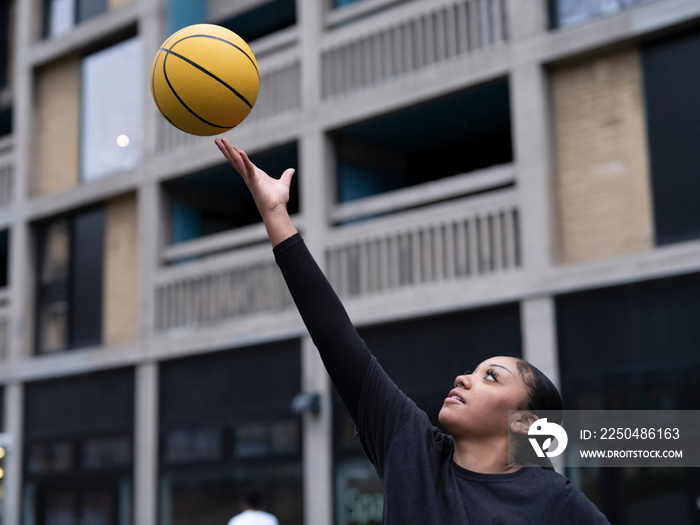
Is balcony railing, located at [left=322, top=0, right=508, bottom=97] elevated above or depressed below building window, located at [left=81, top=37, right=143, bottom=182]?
below

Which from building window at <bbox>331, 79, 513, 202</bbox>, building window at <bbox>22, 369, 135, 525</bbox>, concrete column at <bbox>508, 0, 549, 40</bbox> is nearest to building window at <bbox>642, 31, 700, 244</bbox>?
concrete column at <bbox>508, 0, 549, 40</bbox>

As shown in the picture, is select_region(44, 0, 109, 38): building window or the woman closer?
the woman

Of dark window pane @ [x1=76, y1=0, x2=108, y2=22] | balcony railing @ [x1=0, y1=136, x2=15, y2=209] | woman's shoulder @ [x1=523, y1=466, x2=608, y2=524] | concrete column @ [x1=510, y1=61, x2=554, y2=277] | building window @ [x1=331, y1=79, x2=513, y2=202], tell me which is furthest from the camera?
balcony railing @ [x1=0, y1=136, x2=15, y2=209]

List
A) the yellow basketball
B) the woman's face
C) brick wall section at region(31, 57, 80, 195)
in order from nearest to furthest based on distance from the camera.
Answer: the woman's face, the yellow basketball, brick wall section at region(31, 57, 80, 195)

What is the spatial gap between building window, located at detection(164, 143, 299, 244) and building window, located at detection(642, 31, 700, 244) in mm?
6422

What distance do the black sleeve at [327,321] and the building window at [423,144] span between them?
10.9 m

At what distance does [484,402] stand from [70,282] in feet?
54.8

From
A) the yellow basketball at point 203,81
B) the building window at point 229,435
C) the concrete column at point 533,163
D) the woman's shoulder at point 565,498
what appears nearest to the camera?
the woman's shoulder at point 565,498

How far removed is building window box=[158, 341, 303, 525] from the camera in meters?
14.2

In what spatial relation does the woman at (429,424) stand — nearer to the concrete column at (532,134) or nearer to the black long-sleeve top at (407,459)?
the black long-sleeve top at (407,459)

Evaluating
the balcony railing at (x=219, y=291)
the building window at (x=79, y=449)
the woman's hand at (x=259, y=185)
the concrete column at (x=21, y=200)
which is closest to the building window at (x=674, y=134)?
the balcony railing at (x=219, y=291)

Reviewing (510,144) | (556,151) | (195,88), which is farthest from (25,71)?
(195,88)

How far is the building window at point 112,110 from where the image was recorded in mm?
17812
